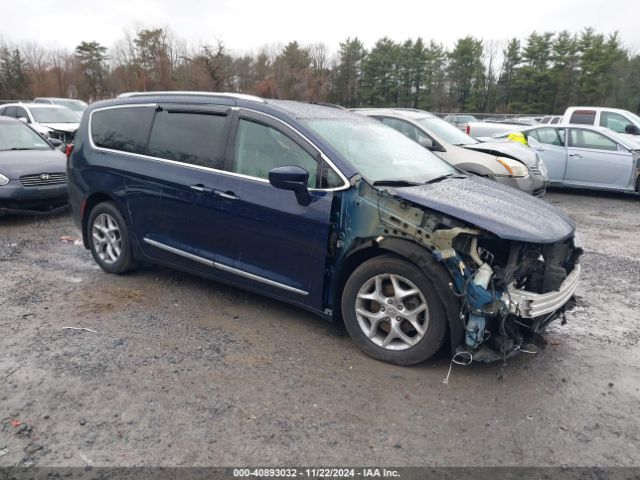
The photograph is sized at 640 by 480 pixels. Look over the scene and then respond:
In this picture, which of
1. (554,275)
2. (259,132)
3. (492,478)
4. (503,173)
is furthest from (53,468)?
(503,173)

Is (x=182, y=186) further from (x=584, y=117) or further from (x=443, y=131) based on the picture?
(x=584, y=117)

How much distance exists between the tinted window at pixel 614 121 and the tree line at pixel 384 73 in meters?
26.4

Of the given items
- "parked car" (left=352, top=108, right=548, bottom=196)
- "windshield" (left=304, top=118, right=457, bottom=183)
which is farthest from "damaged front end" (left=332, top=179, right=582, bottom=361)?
"parked car" (left=352, top=108, right=548, bottom=196)

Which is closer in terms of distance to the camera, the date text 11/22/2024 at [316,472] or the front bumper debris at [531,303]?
the date text 11/22/2024 at [316,472]

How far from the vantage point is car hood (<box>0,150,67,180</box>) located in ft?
25.3

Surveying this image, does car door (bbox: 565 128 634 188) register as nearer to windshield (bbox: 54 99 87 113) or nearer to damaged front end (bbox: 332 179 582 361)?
damaged front end (bbox: 332 179 582 361)

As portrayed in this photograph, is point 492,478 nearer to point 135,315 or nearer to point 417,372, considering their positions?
point 417,372

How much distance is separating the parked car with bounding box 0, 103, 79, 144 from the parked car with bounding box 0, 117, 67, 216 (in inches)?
250

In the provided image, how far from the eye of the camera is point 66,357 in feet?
12.1

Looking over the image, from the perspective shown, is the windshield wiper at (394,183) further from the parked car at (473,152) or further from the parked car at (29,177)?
the parked car at (29,177)

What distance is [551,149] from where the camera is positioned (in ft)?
37.2

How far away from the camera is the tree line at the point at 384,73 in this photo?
4256 centimetres

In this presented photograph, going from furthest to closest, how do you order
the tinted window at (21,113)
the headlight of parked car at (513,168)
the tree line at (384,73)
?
the tree line at (384,73) → the tinted window at (21,113) → the headlight of parked car at (513,168)

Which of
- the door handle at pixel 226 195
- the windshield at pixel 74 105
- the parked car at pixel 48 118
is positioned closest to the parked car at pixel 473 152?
the door handle at pixel 226 195
